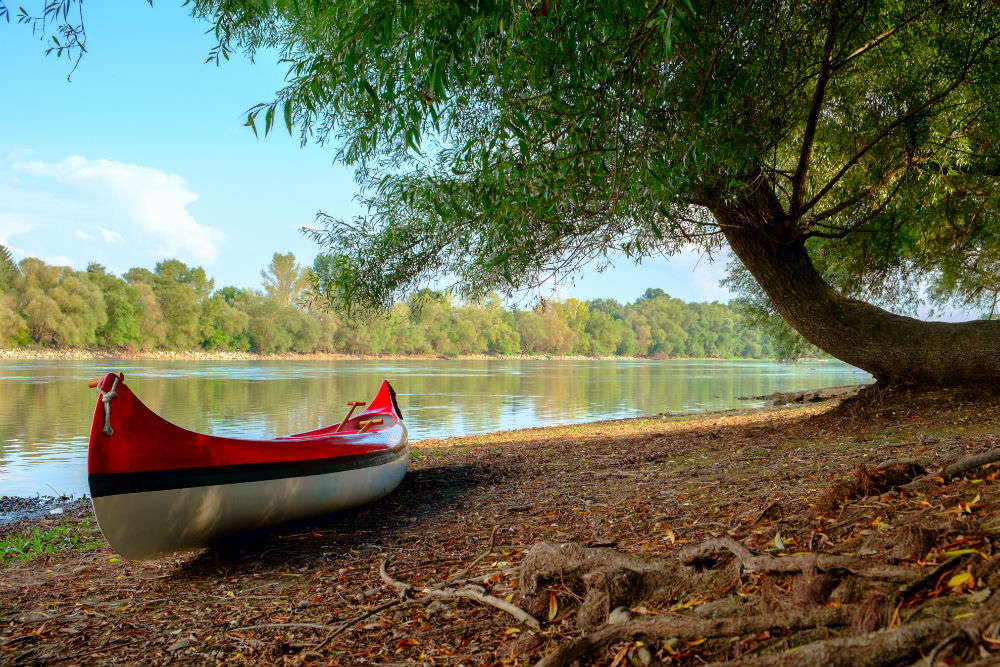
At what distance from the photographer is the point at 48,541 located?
665 cm

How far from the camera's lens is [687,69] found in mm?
5141

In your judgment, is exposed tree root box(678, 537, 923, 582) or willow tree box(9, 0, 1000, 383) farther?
willow tree box(9, 0, 1000, 383)

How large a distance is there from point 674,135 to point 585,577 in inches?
145

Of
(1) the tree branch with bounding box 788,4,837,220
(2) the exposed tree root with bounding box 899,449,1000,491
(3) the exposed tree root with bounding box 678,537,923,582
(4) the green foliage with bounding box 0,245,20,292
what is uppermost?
(4) the green foliage with bounding box 0,245,20,292

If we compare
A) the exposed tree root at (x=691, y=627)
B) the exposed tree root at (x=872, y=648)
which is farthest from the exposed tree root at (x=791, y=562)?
the exposed tree root at (x=872, y=648)

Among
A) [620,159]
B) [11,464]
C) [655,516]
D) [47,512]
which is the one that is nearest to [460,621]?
[655,516]

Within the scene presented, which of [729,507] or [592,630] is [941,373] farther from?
[592,630]

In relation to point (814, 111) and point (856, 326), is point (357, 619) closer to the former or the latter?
point (814, 111)

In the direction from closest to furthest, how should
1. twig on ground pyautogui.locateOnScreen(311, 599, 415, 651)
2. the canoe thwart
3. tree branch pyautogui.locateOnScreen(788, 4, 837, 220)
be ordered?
twig on ground pyautogui.locateOnScreen(311, 599, 415, 651)
tree branch pyautogui.locateOnScreen(788, 4, 837, 220)
the canoe thwart

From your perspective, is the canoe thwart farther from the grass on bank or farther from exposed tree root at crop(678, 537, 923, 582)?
exposed tree root at crop(678, 537, 923, 582)

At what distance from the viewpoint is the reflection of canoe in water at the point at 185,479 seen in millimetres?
4562

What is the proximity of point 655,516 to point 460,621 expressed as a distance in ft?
6.29

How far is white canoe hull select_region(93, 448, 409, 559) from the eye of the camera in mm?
4609

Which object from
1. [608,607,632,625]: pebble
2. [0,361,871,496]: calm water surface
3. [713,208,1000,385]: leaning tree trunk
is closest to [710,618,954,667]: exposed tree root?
[608,607,632,625]: pebble
